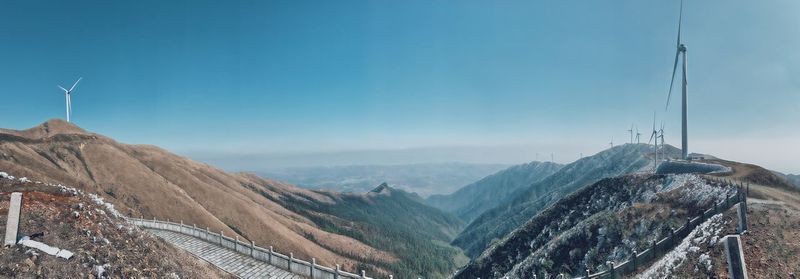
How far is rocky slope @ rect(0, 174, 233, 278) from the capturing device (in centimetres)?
2198

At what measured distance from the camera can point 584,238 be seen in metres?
67.1

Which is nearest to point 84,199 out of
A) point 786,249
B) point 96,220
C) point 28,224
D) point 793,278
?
point 96,220

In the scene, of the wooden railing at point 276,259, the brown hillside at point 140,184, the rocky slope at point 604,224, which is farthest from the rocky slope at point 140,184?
the rocky slope at point 604,224

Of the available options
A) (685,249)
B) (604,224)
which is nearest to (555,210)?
(604,224)

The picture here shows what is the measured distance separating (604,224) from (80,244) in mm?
65854

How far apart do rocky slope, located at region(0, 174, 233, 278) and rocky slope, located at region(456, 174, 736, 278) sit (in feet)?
138

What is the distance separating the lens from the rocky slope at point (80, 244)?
72.1ft

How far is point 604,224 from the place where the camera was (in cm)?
6531

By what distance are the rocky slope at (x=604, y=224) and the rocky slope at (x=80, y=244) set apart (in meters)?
42.0

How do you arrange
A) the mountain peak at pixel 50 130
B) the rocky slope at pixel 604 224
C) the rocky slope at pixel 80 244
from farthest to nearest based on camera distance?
the mountain peak at pixel 50 130 → the rocky slope at pixel 604 224 → the rocky slope at pixel 80 244

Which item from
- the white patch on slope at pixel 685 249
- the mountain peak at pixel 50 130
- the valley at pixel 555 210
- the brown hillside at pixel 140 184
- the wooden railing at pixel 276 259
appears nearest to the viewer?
Result: the white patch on slope at pixel 685 249

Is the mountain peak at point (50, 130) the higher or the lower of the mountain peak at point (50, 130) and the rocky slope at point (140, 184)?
the higher

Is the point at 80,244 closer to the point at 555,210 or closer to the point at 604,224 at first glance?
the point at 604,224

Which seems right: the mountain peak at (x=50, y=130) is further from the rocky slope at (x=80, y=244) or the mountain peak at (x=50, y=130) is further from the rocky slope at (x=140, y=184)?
the rocky slope at (x=80, y=244)
